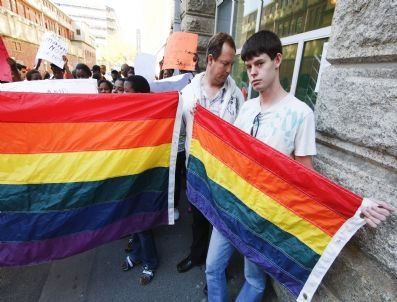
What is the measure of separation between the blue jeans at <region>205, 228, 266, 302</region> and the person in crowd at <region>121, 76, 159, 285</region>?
76 centimetres

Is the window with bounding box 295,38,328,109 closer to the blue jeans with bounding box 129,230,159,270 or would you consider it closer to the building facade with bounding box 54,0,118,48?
the blue jeans with bounding box 129,230,159,270

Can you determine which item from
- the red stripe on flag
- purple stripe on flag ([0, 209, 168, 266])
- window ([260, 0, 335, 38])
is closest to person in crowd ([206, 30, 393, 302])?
the red stripe on flag

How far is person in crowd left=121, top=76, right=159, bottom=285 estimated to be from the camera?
2497mm

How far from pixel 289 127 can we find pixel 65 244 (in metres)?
1.88

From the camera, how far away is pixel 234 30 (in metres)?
5.21

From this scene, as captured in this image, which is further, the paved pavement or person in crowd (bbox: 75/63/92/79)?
person in crowd (bbox: 75/63/92/79)

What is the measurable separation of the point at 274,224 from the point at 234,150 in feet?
1.70

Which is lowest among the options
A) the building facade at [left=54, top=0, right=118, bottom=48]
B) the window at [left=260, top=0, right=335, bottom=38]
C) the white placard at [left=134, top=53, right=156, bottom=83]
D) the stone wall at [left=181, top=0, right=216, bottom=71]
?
the white placard at [left=134, top=53, right=156, bottom=83]

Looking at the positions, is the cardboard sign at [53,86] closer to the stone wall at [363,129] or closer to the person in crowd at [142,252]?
the person in crowd at [142,252]

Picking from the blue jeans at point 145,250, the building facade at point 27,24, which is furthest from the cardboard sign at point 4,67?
the building facade at point 27,24

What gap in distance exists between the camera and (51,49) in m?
4.11

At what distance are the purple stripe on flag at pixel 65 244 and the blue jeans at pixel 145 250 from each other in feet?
0.90

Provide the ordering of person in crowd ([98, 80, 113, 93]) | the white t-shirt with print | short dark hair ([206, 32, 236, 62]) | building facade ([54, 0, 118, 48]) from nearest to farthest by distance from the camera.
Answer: the white t-shirt with print
short dark hair ([206, 32, 236, 62])
person in crowd ([98, 80, 113, 93])
building facade ([54, 0, 118, 48])

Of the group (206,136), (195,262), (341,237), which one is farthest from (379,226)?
(195,262)
